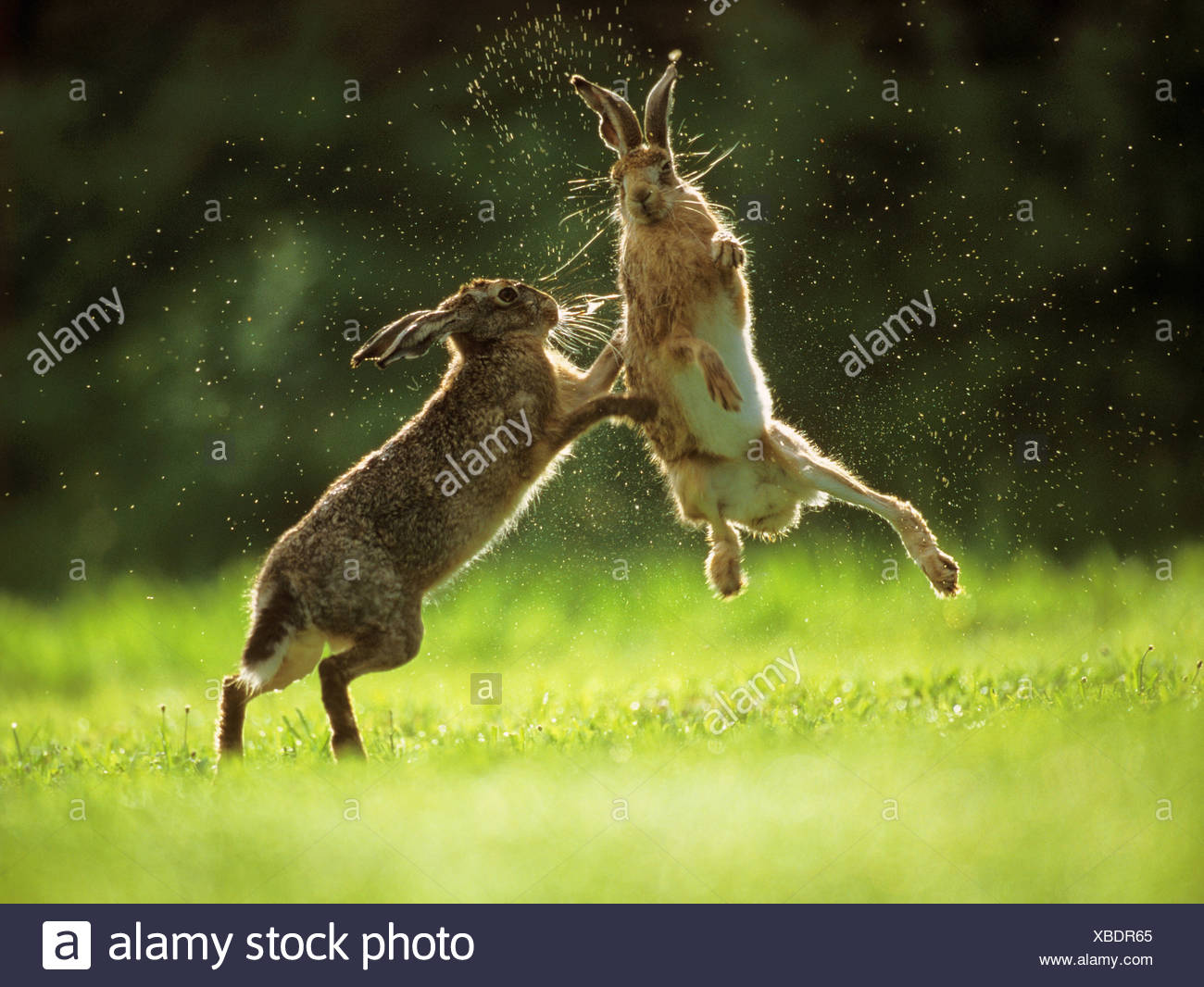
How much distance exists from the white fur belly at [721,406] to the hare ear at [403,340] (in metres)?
1.06

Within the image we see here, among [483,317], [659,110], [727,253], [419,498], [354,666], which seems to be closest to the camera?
[727,253]

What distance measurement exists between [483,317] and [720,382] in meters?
1.36

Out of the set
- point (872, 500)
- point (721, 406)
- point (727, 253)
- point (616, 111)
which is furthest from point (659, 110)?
point (872, 500)

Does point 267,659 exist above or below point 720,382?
below

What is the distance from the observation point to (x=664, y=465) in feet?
20.6

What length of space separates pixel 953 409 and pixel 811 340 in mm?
1345

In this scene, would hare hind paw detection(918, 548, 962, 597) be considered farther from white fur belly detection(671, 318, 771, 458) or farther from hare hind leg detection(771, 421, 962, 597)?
white fur belly detection(671, 318, 771, 458)

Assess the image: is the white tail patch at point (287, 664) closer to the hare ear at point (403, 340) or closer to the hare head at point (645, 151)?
the hare ear at point (403, 340)

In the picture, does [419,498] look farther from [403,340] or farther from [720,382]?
[720,382]

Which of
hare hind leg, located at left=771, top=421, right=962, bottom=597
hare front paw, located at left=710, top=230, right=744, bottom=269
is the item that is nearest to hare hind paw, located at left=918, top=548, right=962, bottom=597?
hare hind leg, located at left=771, top=421, right=962, bottom=597

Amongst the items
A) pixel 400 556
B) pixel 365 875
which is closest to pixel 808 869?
pixel 365 875

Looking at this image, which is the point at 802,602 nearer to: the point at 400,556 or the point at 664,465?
the point at 664,465

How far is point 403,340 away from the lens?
6.14 metres

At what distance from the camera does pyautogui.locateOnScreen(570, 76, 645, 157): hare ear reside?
19.3 ft
